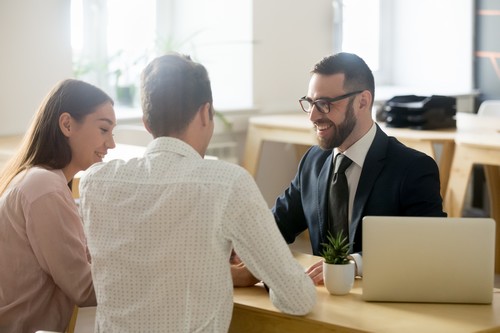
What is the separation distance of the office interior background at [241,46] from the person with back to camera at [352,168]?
→ 7.13ft

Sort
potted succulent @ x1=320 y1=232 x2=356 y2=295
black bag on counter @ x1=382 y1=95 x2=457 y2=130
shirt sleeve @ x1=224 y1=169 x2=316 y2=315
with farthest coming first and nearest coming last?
1. black bag on counter @ x1=382 y1=95 x2=457 y2=130
2. potted succulent @ x1=320 y1=232 x2=356 y2=295
3. shirt sleeve @ x1=224 y1=169 x2=316 y2=315

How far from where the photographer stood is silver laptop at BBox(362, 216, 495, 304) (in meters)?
2.18

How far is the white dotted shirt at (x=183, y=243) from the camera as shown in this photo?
78.4 inches

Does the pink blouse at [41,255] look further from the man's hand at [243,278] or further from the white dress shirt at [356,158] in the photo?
the white dress shirt at [356,158]

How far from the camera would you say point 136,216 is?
2031 mm

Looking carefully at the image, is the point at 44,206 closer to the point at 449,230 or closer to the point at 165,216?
the point at 165,216

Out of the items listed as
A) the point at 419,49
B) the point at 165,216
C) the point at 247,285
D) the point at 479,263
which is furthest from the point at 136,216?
the point at 419,49

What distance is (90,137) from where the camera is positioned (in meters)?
2.71

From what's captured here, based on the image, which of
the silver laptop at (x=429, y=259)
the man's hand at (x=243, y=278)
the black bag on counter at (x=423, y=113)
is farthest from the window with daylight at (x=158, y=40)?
the silver laptop at (x=429, y=259)

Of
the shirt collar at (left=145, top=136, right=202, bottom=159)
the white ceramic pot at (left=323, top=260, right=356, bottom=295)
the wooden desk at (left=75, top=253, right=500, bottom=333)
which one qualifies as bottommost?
the wooden desk at (left=75, top=253, right=500, bottom=333)

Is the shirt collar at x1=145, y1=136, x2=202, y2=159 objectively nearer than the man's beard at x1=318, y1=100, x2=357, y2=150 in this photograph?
Yes

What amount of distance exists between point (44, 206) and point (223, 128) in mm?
3378

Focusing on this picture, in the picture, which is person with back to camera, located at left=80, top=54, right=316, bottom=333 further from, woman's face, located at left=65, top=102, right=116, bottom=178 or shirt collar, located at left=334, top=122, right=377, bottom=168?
shirt collar, located at left=334, top=122, right=377, bottom=168

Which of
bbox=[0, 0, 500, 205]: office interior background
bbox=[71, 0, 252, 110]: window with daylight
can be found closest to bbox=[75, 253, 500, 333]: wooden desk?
bbox=[0, 0, 500, 205]: office interior background
